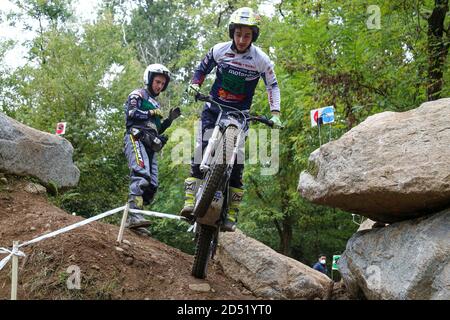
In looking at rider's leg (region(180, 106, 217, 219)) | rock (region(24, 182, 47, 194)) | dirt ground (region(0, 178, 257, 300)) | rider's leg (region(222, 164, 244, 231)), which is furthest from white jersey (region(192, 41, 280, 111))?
rock (region(24, 182, 47, 194))

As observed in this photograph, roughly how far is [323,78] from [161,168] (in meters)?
10.4

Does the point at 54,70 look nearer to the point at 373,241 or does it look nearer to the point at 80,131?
the point at 80,131

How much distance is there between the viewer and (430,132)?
4.98 metres

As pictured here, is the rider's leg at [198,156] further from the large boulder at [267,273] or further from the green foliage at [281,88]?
the green foliage at [281,88]

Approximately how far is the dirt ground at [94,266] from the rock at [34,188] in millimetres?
734

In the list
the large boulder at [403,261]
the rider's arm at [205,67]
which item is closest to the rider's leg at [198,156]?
the rider's arm at [205,67]

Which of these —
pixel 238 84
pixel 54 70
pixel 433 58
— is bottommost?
pixel 238 84

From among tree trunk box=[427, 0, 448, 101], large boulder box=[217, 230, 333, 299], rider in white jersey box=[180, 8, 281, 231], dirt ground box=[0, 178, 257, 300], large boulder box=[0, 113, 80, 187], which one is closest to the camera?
dirt ground box=[0, 178, 257, 300]

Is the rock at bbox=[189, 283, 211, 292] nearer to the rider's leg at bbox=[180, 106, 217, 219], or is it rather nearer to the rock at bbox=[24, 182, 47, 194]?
the rider's leg at bbox=[180, 106, 217, 219]

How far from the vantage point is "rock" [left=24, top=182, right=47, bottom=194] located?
7.63m

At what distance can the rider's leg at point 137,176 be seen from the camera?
7211 millimetres

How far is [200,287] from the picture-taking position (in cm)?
551

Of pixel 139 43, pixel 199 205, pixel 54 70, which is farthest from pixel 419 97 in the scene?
pixel 139 43

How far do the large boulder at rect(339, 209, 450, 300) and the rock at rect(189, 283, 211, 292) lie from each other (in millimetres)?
1574
